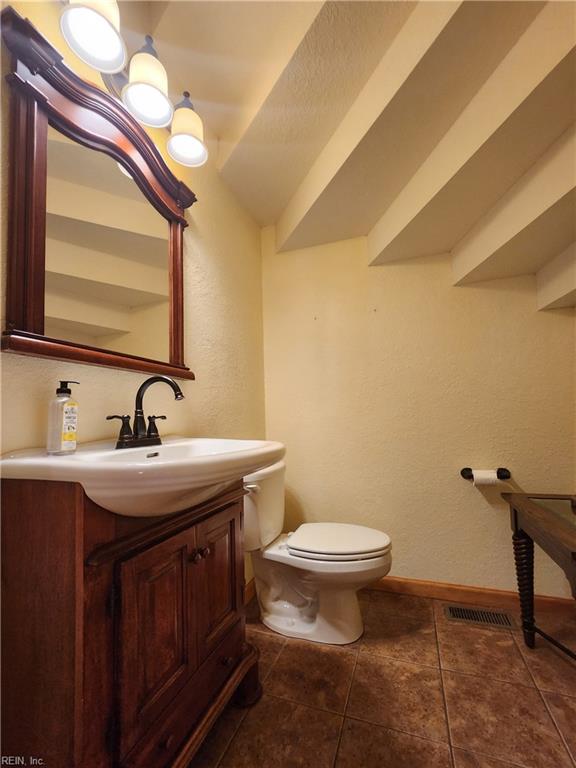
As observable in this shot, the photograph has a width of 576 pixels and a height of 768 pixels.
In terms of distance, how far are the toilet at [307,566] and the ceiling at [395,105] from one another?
1.36 metres

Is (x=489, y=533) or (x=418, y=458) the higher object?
(x=418, y=458)

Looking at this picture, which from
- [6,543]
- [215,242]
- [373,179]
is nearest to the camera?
[6,543]

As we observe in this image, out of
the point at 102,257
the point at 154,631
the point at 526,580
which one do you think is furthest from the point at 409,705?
the point at 102,257

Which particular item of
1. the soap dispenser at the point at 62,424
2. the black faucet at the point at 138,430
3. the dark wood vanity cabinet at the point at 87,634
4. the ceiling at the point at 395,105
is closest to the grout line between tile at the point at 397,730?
the dark wood vanity cabinet at the point at 87,634

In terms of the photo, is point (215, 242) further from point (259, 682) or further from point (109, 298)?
point (259, 682)

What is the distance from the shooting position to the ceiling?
0.90 m

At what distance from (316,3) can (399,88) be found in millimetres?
370

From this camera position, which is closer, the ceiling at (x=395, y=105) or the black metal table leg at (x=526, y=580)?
the ceiling at (x=395, y=105)

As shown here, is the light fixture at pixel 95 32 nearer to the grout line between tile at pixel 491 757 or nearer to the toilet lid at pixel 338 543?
the toilet lid at pixel 338 543

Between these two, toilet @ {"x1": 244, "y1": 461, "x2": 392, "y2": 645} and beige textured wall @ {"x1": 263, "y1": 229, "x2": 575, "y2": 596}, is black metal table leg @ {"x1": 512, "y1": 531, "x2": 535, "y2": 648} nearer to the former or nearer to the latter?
beige textured wall @ {"x1": 263, "y1": 229, "x2": 575, "y2": 596}

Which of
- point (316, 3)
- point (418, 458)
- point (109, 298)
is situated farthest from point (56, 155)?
point (418, 458)

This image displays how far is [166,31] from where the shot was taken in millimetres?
1175

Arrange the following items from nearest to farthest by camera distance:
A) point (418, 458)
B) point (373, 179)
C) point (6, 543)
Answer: point (6, 543) < point (373, 179) < point (418, 458)

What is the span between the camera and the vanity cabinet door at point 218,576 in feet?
2.75
